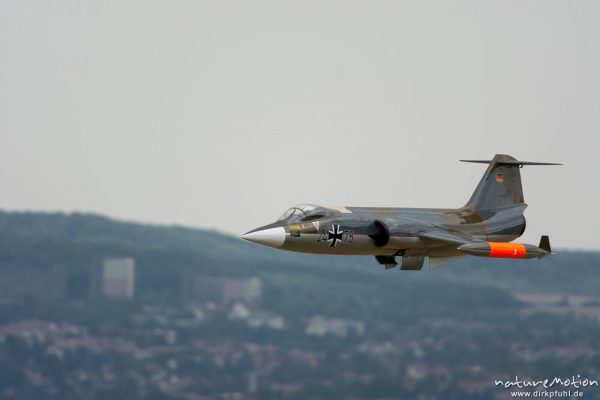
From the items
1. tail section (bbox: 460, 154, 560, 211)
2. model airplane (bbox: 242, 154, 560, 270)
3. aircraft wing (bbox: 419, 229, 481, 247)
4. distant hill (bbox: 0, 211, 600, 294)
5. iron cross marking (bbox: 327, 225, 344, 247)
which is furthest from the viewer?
distant hill (bbox: 0, 211, 600, 294)

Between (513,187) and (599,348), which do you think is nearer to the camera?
(513,187)

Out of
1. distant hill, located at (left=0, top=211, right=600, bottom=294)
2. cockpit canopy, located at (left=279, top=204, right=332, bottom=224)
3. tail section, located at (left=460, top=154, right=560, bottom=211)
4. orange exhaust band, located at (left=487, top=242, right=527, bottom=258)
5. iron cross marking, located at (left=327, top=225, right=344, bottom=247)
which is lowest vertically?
distant hill, located at (left=0, top=211, right=600, bottom=294)

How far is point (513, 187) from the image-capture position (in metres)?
50.7

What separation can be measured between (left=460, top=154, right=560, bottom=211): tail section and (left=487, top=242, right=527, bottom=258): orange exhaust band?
5771 millimetres

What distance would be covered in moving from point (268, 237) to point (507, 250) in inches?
313

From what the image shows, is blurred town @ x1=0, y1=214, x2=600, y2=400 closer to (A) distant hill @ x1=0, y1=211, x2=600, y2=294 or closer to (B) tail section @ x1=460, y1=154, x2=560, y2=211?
(A) distant hill @ x1=0, y1=211, x2=600, y2=294

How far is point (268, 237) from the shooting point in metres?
43.9

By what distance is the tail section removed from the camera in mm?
50031

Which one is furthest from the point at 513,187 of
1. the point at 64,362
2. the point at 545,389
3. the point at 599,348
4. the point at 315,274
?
the point at 315,274

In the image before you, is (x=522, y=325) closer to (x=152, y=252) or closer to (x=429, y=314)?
(x=429, y=314)

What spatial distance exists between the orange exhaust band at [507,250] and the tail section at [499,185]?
5.77 meters

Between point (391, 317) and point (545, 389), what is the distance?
29.4 metres

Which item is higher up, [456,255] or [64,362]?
[456,255]

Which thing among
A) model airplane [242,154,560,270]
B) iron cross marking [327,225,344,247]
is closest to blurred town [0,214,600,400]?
model airplane [242,154,560,270]
